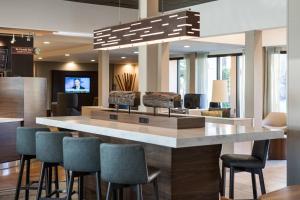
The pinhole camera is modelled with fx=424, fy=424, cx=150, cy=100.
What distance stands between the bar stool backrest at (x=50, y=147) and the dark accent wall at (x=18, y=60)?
5.62 metres

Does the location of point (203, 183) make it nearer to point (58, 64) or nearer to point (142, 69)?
point (142, 69)

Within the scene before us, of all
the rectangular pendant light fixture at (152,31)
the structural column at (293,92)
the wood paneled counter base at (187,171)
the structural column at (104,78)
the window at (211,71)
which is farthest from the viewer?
the window at (211,71)

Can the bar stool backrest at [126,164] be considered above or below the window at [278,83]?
below

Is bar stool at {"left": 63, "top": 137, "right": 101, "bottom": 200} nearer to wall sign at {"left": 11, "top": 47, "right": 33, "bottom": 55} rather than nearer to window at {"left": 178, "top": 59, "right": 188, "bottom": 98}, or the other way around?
wall sign at {"left": 11, "top": 47, "right": 33, "bottom": 55}

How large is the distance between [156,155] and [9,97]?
4.73 meters

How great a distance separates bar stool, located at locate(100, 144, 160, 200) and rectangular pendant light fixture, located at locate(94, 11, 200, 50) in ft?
6.06

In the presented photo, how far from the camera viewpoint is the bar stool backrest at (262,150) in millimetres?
4381

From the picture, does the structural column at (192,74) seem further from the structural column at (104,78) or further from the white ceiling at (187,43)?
the structural column at (104,78)

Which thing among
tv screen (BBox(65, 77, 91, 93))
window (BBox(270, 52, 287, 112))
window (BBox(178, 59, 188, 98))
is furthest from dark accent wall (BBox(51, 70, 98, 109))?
window (BBox(270, 52, 287, 112))

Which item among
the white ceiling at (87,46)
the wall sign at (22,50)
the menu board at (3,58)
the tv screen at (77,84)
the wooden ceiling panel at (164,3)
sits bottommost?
the tv screen at (77,84)

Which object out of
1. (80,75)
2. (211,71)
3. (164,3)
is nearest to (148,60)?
(164,3)

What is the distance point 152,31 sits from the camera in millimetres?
5332

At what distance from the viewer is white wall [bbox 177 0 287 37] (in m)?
7.87

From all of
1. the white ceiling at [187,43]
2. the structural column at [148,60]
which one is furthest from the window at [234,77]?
→ the structural column at [148,60]
